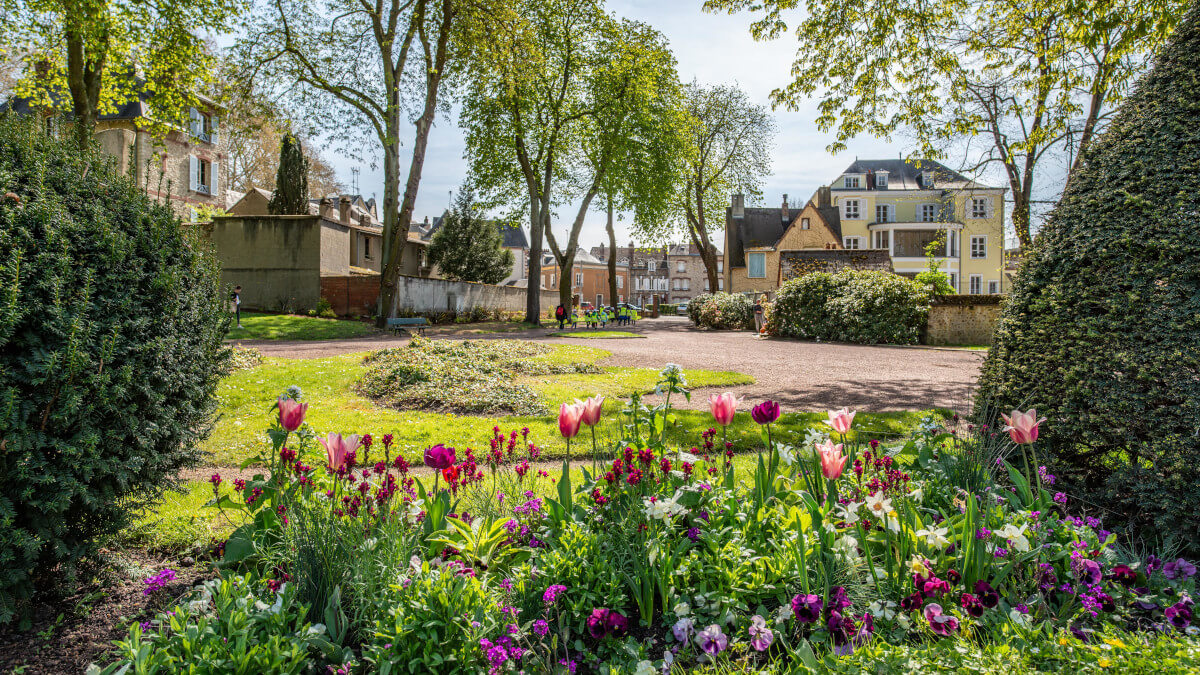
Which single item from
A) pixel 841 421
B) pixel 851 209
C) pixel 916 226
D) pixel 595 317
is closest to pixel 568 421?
pixel 841 421

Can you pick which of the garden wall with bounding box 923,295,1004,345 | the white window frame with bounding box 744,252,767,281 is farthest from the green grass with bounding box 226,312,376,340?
the white window frame with bounding box 744,252,767,281

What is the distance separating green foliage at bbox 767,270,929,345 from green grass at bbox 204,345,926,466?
11940mm

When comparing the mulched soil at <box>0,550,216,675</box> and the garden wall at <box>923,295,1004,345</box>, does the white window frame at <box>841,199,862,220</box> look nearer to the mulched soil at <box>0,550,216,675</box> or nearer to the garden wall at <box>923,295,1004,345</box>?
the garden wall at <box>923,295,1004,345</box>

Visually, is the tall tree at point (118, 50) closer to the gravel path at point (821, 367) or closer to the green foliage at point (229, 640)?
the gravel path at point (821, 367)

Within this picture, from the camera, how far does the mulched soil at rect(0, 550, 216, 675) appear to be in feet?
7.55

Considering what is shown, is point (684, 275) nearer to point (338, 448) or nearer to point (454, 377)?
point (454, 377)

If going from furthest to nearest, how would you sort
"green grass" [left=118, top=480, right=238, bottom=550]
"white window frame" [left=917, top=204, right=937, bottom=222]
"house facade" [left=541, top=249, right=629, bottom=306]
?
"house facade" [left=541, top=249, right=629, bottom=306] < "white window frame" [left=917, top=204, right=937, bottom=222] < "green grass" [left=118, top=480, right=238, bottom=550]

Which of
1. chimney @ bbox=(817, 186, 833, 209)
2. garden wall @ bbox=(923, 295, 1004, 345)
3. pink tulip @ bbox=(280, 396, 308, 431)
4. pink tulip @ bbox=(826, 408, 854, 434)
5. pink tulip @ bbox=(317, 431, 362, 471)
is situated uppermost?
chimney @ bbox=(817, 186, 833, 209)

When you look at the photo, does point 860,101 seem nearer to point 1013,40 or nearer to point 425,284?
point 1013,40

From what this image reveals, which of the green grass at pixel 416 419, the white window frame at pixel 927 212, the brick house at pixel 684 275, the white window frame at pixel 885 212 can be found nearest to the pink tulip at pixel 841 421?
the green grass at pixel 416 419

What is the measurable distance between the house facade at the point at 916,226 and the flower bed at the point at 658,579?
176 ft

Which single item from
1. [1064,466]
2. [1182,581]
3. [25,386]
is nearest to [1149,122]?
[1064,466]

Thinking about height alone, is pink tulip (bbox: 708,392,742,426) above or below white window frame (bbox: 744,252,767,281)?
below

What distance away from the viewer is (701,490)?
9.68 ft
